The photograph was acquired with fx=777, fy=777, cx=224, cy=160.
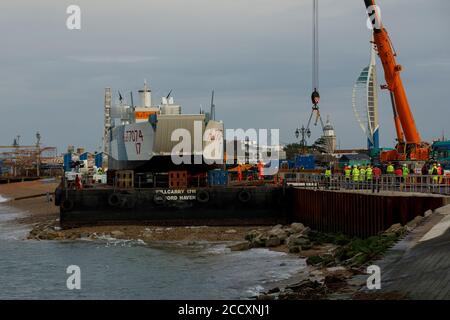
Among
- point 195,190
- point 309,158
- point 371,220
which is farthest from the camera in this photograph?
point 309,158

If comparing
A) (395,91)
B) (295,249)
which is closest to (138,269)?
(295,249)

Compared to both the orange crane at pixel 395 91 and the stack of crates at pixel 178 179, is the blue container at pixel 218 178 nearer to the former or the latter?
the stack of crates at pixel 178 179

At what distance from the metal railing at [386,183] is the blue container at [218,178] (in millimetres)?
4524

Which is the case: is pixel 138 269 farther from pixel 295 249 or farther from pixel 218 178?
pixel 218 178

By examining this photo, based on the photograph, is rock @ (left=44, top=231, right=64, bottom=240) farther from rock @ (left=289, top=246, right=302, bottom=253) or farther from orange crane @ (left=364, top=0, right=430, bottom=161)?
orange crane @ (left=364, top=0, right=430, bottom=161)

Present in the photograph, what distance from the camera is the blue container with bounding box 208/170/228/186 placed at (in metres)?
40.8

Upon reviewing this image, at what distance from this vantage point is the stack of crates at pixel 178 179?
135 feet

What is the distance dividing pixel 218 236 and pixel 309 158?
26.6 metres

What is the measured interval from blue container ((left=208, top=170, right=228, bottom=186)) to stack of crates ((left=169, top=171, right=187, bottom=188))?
1391 millimetres

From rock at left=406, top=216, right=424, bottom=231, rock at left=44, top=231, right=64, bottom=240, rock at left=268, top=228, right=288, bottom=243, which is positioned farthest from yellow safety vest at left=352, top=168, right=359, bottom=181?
rock at left=44, top=231, right=64, bottom=240
